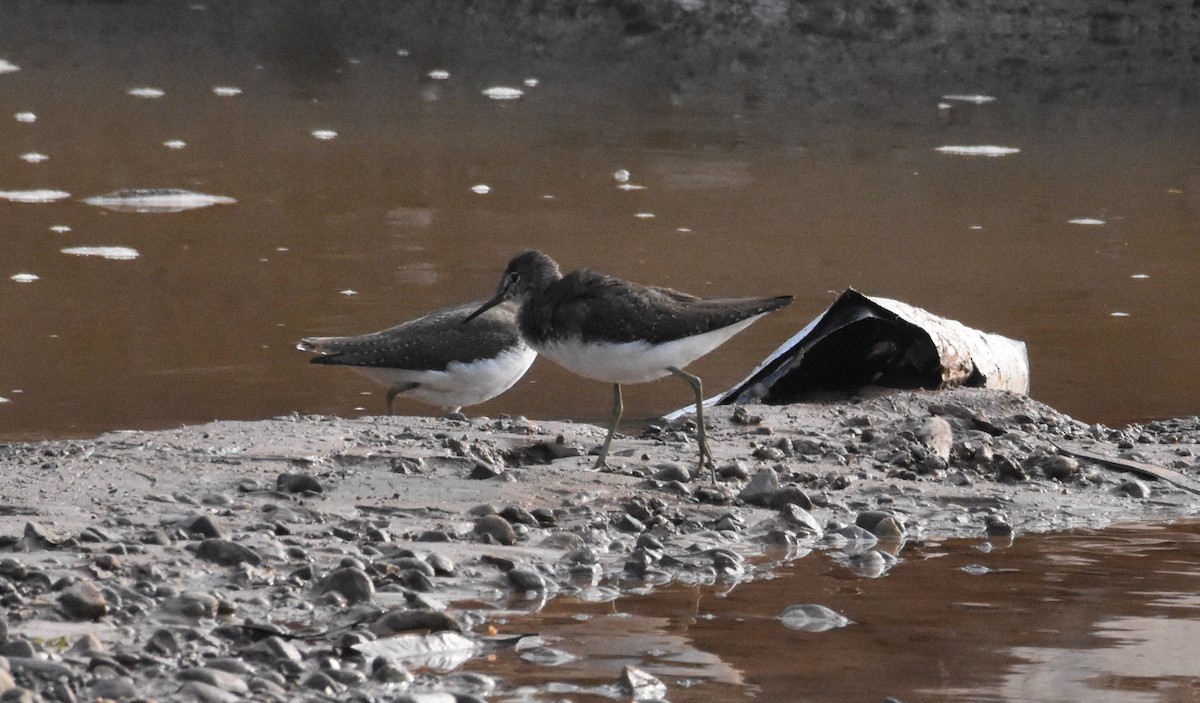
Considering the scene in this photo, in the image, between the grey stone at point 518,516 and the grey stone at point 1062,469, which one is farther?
the grey stone at point 1062,469

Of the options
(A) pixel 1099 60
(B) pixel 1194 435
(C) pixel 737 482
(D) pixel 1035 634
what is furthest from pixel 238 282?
(A) pixel 1099 60

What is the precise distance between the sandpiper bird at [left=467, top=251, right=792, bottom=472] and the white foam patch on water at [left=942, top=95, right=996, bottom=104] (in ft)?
37.4

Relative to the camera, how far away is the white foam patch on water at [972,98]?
16.5 metres

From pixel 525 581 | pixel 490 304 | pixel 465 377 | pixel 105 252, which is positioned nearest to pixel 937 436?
pixel 490 304

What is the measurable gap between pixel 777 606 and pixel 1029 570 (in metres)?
0.93

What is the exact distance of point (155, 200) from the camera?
35.4 feet

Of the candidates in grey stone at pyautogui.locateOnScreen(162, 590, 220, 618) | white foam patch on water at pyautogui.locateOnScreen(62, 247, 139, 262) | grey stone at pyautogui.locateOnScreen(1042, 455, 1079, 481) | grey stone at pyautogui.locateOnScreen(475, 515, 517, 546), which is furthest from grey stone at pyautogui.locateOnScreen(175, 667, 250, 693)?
white foam patch on water at pyautogui.locateOnScreen(62, 247, 139, 262)

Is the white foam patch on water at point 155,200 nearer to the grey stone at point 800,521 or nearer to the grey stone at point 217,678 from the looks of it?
the grey stone at point 800,521

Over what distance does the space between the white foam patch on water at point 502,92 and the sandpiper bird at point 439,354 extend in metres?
8.55

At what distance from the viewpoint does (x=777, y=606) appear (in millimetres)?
4520

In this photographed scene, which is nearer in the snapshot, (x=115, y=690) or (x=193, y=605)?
(x=115, y=690)

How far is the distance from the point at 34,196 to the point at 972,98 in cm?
965

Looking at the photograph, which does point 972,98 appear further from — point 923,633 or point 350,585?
point 350,585

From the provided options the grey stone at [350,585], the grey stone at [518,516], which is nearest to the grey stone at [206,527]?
the grey stone at [350,585]
